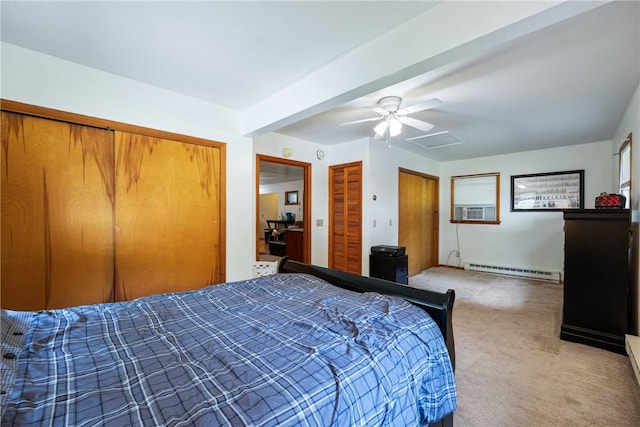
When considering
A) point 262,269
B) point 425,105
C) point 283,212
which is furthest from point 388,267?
point 283,212

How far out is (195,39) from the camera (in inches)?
73.5

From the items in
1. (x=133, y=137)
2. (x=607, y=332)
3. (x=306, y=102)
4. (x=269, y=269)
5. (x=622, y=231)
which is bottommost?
(x=607, y=332)

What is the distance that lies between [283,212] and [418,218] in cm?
521

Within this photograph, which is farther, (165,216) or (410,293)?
(165,216)

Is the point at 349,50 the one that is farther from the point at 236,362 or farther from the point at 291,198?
the point at 291,198

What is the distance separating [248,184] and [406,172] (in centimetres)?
306

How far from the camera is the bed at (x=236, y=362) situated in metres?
0.75

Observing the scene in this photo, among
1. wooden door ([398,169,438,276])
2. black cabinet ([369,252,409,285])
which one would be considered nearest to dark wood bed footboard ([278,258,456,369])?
black cabinet ([369,252,409,285])

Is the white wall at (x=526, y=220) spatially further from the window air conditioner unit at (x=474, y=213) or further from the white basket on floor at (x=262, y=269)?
the white basket on floor at (x=262, y=269)

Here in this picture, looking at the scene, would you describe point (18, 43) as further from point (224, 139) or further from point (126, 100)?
point (224, 139)

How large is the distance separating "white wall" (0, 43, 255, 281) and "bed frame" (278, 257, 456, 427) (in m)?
1.33

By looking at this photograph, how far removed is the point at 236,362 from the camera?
98cm

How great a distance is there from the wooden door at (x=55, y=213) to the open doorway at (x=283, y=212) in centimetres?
283

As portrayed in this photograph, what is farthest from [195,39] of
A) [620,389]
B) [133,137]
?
[620,389]
